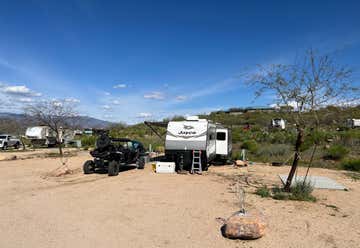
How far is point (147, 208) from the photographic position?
6531 millimetres

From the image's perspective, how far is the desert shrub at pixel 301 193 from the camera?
7375mm

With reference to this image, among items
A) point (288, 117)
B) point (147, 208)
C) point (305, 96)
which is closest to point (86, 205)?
point (147, 208)

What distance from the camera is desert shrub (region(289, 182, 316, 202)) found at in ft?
24.2

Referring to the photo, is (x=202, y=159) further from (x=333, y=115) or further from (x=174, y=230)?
(x=174, y=230)

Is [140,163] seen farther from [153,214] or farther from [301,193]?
[301,193]

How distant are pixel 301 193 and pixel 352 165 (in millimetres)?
8213

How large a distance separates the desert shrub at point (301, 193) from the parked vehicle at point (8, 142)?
86.5 ft

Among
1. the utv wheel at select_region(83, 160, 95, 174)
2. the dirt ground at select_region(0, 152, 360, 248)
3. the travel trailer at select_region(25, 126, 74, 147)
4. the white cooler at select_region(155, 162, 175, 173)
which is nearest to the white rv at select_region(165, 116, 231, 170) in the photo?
the white cooler at select_region(155, 162, 175, 173)

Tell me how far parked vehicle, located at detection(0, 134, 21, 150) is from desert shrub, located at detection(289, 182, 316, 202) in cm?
2637

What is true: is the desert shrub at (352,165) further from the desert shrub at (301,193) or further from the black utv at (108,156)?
the black utv at (108,156)

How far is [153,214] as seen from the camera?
6078mm

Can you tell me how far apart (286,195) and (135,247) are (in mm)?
4828

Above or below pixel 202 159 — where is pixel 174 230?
below

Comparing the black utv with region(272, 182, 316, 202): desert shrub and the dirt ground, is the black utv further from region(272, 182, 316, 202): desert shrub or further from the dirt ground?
region(272, 182, 316, 202): desert shrub
